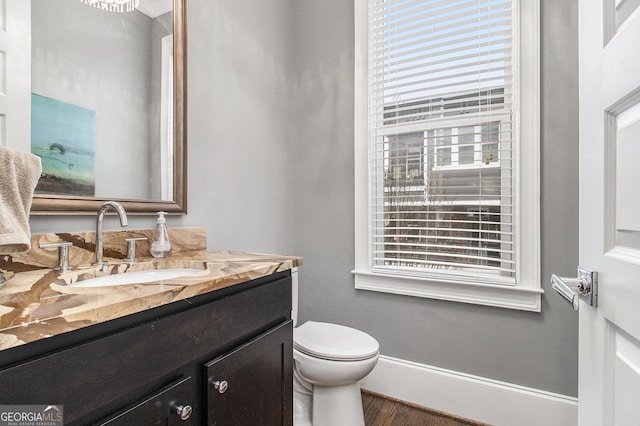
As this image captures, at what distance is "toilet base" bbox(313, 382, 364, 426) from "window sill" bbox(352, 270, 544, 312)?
57 cm

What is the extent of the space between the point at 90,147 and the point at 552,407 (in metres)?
2.25

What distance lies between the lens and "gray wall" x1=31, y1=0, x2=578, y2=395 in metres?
1.50

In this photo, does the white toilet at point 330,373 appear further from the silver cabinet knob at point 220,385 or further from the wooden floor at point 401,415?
the silver cabinet knob at point 220,385

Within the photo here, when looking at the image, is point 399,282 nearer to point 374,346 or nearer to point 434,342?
point 434,342

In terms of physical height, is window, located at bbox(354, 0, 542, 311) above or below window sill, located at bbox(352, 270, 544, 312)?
above

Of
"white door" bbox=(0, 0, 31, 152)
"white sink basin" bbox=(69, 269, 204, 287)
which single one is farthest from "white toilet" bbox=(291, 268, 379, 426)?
"white door" bbox=(0, 0, 31, 152)

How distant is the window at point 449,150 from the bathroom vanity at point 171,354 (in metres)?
0.93

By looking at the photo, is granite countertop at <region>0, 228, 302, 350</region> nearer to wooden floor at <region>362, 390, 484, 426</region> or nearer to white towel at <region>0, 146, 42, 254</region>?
white towel at <region>0, 146, 42, 254</region>

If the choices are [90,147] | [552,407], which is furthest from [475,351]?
[90,147]

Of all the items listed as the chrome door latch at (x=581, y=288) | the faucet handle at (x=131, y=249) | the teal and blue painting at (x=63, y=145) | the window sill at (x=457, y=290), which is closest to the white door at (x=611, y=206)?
the chrome door latch at (x=581, y=288)

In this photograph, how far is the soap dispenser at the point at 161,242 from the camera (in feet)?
4.05

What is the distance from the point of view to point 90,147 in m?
1.15

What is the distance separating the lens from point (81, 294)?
0.69m

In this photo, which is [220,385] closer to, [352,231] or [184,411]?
[184,411]
